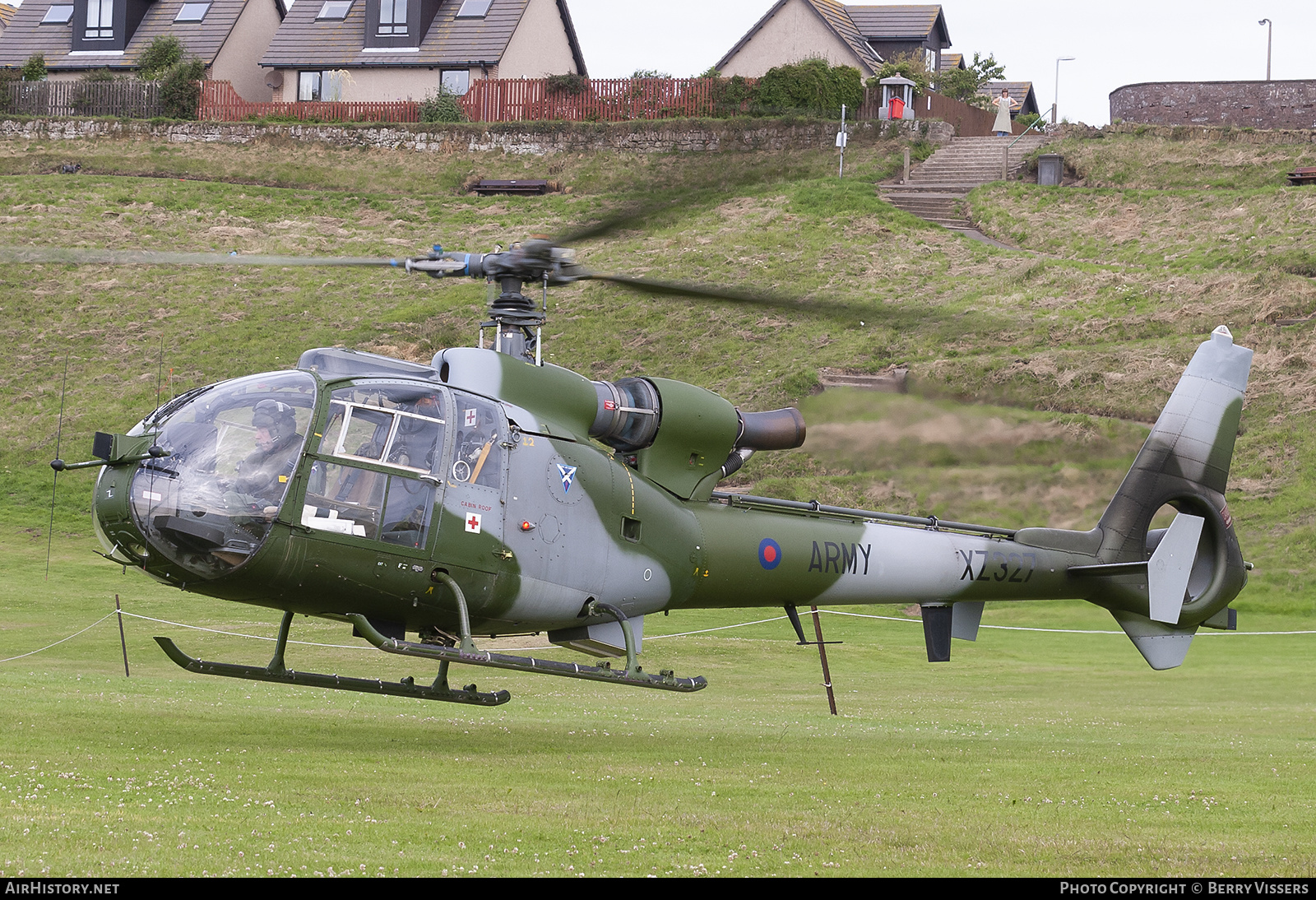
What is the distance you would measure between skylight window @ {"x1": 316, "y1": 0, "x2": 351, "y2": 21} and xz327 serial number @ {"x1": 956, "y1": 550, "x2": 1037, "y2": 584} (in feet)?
181

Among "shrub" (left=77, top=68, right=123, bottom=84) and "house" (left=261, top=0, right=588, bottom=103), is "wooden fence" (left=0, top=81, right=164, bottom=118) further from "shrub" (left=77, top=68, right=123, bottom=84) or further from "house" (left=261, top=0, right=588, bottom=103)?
"house" (left=261, top=0, right=588, bottom=103)

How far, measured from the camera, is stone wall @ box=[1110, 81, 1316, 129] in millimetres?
52875

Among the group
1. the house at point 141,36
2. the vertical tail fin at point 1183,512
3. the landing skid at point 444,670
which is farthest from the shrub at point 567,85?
the landing skid at point 444,670

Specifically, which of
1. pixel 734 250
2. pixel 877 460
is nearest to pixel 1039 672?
pixel 877 460

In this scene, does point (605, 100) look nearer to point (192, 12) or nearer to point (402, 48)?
point (402, 48)

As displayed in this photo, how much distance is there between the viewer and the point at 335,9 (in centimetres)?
6350

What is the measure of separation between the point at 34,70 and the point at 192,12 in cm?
787

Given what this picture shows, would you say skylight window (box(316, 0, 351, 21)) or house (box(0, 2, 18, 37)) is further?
house (box(0, 2, 18, 37))

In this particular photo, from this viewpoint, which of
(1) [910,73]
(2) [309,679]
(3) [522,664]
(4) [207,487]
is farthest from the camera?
(1) [910,73]

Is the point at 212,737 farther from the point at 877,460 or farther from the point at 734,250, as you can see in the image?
the point at 734,250

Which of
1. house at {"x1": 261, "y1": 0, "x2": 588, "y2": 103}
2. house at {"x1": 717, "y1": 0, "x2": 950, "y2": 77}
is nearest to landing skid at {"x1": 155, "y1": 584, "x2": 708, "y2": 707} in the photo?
house at {"x1": 717, "y1": 0, "x2": 950, "y2": 77}

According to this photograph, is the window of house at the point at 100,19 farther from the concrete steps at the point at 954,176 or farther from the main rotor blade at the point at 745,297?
the main rotor blade at the point at 745,297

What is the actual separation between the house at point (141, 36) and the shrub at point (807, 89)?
2560cm

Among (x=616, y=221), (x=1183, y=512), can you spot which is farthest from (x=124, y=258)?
(x=1183, y=512)
